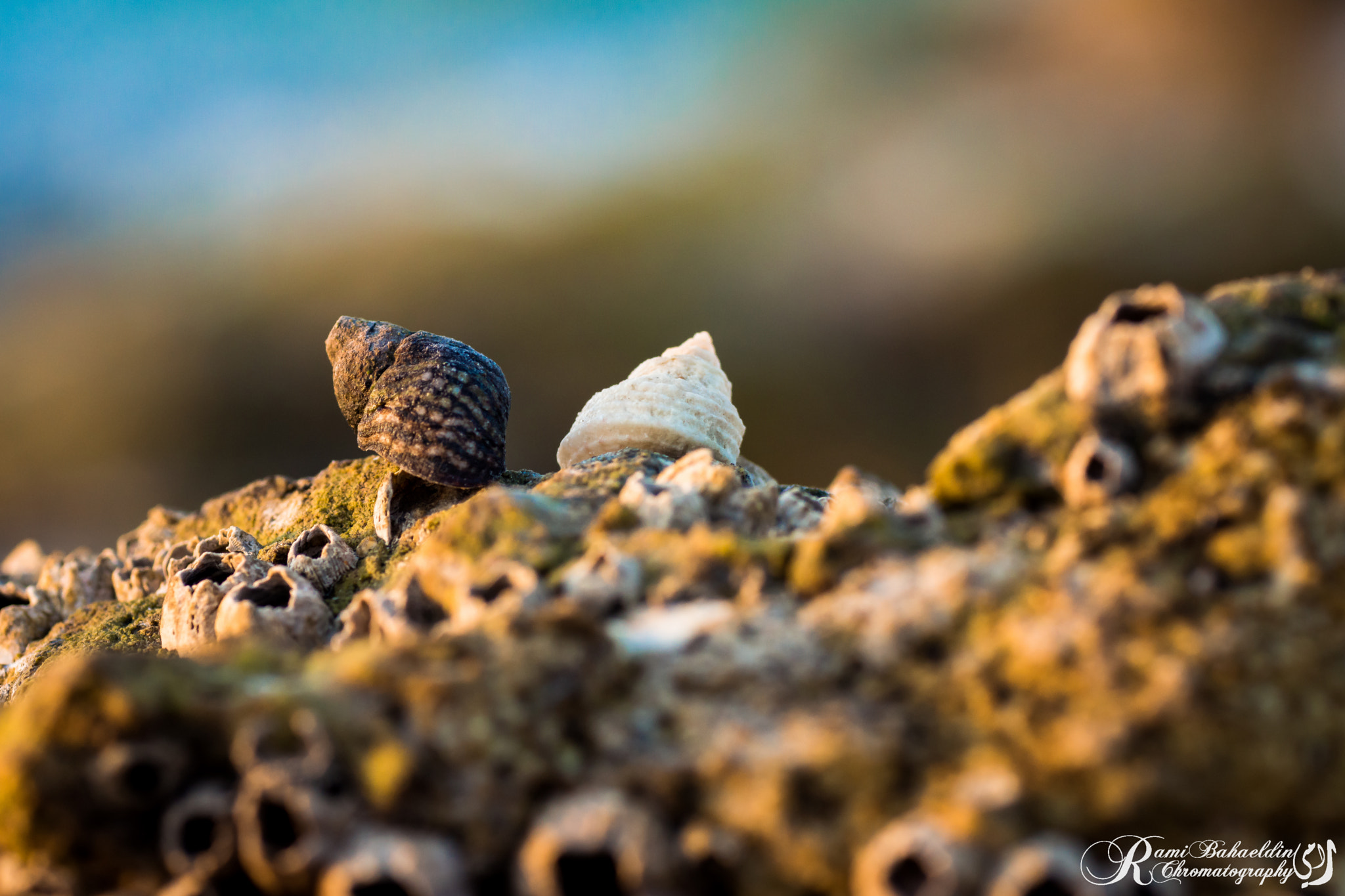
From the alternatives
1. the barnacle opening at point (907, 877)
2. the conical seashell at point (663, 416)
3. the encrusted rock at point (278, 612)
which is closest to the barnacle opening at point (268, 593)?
the encrusted rock at point (278, 612)

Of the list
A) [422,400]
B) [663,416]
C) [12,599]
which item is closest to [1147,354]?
[663,416]

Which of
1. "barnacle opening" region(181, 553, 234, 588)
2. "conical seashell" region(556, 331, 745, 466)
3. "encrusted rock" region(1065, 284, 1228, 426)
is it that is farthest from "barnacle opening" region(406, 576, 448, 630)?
"encrusted rock" region(1065, 284, 1228, 426)

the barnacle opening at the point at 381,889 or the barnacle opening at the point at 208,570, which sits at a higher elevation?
the barnacle opening at the point at 208,570

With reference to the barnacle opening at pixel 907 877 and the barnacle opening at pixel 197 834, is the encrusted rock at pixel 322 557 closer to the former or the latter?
the barnacle opening at pixel 197 834

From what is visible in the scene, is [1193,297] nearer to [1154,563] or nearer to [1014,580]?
[1154,563]

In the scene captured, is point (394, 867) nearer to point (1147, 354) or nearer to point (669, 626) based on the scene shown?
point (669, 626)

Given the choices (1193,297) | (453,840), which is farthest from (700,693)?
(1193,297)
